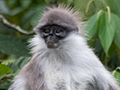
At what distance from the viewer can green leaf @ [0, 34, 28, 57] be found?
13.2 feet

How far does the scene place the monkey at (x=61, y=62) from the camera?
2.77 m

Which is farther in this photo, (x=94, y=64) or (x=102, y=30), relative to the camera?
(x=102, y=30)

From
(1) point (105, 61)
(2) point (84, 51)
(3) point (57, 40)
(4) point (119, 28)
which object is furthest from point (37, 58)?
(1) point (105, 61)

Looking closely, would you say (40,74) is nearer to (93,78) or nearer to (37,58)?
(37,58)

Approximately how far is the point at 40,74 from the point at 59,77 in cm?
19

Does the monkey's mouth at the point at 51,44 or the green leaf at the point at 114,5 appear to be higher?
the green leaf at the point at 114,5

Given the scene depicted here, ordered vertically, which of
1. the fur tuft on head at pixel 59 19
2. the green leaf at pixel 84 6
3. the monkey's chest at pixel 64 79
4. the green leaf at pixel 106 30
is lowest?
the monkey's chest at pixel 64 79

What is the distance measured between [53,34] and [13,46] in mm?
1607

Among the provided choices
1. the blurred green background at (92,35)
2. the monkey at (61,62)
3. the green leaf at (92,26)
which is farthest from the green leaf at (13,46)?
the green leaf at (92,26)

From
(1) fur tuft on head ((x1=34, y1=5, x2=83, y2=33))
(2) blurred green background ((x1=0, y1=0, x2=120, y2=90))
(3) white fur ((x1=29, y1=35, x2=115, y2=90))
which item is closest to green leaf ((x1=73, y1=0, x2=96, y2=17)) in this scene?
(2) blurred green background ((x1=0, y1=0, x2=120, y2=90))

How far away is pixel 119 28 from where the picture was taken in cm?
328

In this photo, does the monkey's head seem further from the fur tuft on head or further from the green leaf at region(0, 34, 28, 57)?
the green leaf at region(0, 34, 28, 57)

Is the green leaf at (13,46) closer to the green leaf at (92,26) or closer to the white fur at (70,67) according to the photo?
the white fur at (70,67)

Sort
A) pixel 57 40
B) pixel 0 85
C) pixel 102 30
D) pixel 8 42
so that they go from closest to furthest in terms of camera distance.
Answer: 1. pixel 57 40
2. pixel 102 30
3. pixel 0 85
4. pixel 8 42
